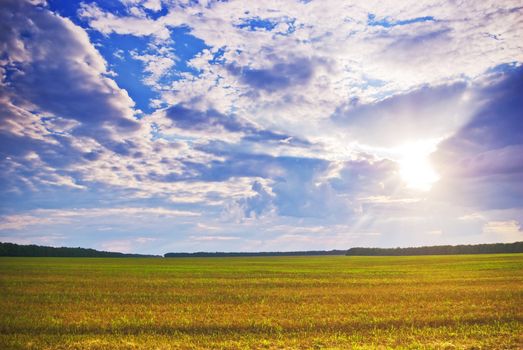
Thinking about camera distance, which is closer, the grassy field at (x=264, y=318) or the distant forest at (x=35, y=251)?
the grassy field at (x=264, y=318)

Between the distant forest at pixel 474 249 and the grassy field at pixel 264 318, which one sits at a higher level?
the distant forest at pixel 474 249

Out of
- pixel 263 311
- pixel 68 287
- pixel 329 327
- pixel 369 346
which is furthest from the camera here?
pixel 68 287

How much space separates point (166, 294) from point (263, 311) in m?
9.87

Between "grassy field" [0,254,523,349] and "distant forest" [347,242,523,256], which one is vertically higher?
"distant forest" [347,242,523,256]

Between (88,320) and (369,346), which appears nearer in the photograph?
(369,346)

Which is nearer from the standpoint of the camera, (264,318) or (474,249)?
(264,318)

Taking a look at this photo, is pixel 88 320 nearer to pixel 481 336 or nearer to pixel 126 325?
pixel 126 325

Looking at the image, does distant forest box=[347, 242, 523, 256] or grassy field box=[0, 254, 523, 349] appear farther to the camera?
distant forest box=[347, 242, 523, 256]

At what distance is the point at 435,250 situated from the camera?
17725 cm

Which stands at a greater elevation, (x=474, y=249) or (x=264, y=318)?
(x=474, y=249)

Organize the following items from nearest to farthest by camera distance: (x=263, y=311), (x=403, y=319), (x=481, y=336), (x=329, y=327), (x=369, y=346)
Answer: (x=369, y=346) → (x=481, y=336) → (x=329, y=327) → (x=403, y=319) → (x=263, y=311)

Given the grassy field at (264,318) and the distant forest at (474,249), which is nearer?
the grassy field at (264,318)

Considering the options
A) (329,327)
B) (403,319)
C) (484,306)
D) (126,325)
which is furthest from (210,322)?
(484,306)

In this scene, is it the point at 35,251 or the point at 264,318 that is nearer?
the point at 264,318
